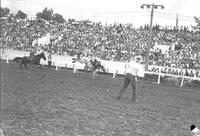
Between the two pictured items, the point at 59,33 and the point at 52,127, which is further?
the point at 59,33

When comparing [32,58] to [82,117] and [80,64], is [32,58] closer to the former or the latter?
[80,64]

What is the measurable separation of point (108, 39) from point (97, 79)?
49.3 feet

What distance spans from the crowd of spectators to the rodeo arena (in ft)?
0.28

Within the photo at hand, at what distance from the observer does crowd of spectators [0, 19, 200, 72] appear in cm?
3234

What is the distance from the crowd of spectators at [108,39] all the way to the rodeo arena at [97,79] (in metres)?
0.09

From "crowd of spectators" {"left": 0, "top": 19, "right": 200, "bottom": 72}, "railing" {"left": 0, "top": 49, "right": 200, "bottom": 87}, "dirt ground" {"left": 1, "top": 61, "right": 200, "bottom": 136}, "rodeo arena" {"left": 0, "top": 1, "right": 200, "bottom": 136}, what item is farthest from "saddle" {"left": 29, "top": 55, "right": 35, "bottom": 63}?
"dirt ground" {"left": 1, "top": 61, "right": 200, "bottom": 136}

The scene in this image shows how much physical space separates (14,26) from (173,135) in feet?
110

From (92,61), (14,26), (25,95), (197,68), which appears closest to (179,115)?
(25,95)

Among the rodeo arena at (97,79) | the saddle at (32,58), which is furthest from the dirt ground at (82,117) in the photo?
the saddle at (32,58)

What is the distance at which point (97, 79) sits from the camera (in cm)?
2305

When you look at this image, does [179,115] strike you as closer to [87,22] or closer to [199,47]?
[199,47]

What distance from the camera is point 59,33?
38.5m

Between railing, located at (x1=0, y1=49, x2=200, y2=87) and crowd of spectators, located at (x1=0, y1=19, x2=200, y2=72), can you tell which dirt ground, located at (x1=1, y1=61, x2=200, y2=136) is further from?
crowd of spectators, located at (x1=0, y1=19, x2=200, y2=72)

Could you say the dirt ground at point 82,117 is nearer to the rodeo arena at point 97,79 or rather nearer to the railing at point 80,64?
the rodeo arena at point 97,79
